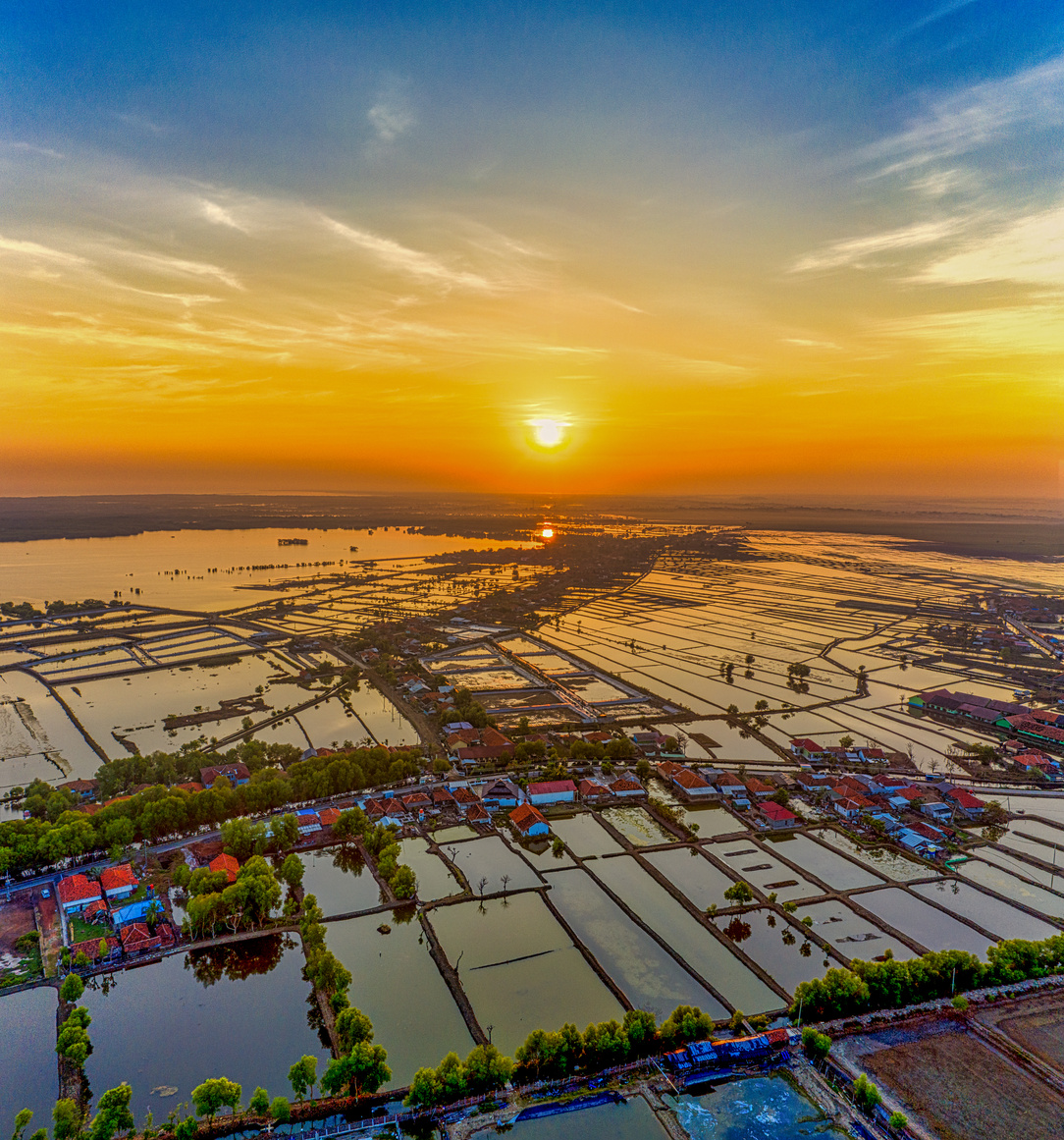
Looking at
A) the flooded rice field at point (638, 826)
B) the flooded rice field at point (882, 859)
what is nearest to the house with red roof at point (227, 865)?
the flooded rice field at point (638, 826)

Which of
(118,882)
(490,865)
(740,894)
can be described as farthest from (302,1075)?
(740,894)

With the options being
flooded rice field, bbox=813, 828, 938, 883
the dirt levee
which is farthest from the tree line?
flooded rice field, bbox=813, 828, 938, 883

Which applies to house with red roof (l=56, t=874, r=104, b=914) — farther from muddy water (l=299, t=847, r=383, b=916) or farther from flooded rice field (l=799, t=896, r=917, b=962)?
flooded rice field (l=799, t=896, r=917, b=962)

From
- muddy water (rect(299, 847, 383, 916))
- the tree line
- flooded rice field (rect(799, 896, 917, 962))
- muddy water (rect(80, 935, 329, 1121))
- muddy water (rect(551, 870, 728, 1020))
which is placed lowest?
muddy water (rect(80, 935, 329, 1121))

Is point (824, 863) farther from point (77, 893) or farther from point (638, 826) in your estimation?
point (77, 893)

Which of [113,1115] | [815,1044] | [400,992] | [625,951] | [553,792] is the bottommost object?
[400,992]

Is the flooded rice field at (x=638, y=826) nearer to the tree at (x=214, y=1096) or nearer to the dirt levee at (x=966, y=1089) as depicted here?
the dirt levee at (x=966, y=1089)
